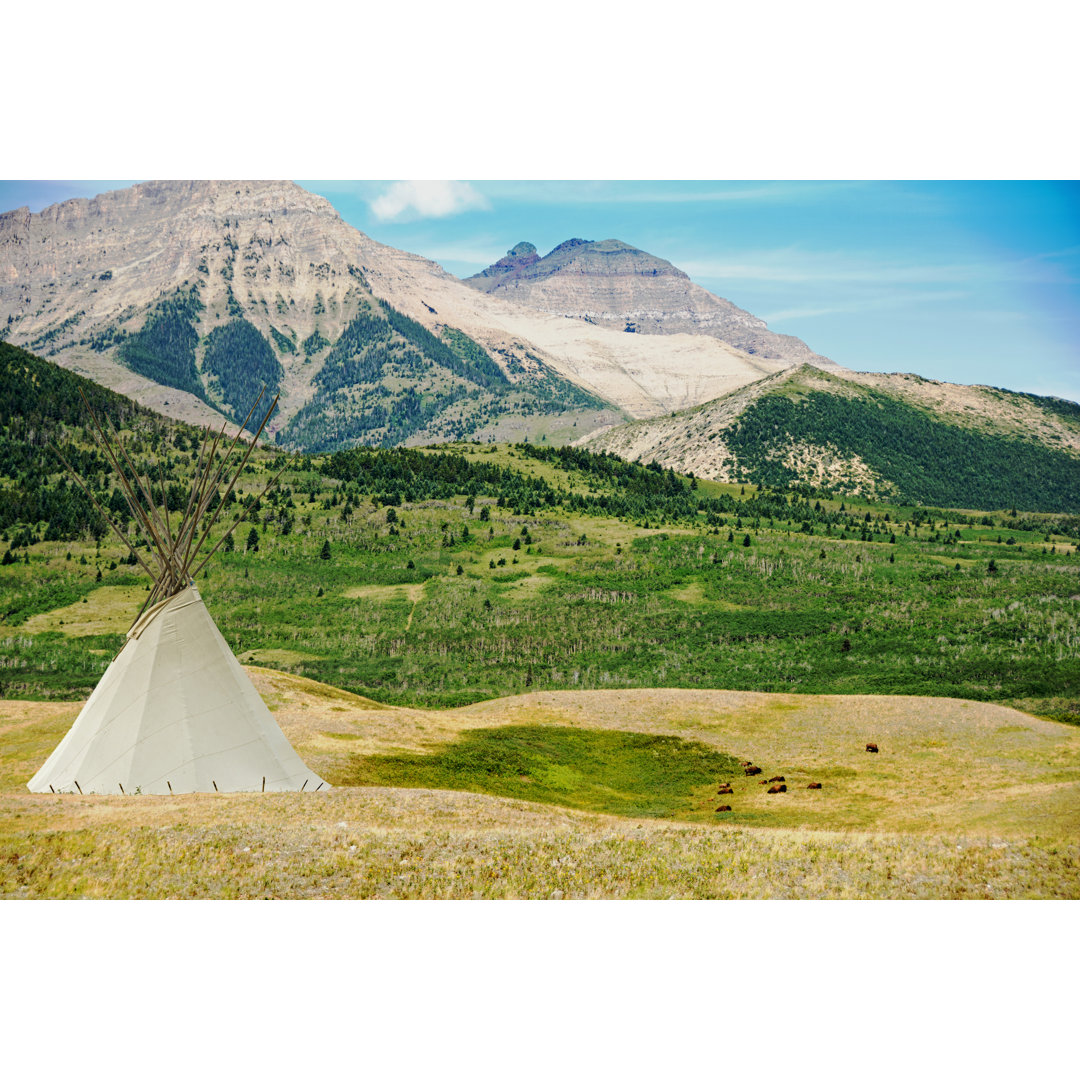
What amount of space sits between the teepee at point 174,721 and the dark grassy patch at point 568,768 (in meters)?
5.38

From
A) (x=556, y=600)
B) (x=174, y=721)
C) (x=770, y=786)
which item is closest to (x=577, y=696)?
(x=770, y=786)

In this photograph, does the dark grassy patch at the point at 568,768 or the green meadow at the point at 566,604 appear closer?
the dark grassy patch at the point at 568,768

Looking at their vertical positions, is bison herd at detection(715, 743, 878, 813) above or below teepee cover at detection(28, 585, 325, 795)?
below

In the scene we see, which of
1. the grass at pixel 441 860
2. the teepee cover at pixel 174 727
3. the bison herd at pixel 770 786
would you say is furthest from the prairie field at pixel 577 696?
the teepee cover at pixel 174 727

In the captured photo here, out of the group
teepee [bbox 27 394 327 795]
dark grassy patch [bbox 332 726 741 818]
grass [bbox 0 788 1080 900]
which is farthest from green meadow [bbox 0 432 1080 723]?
teepee [bbox 27 394 327 795]

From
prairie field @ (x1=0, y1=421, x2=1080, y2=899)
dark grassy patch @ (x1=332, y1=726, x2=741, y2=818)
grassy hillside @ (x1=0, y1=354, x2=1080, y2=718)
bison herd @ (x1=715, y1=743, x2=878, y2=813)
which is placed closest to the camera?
prairie field @ (x1=0, y1=421, x2=1080, y2=899)

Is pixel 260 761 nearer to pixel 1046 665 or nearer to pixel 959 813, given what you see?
pixel 959 813

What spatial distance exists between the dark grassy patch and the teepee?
538 centimetres

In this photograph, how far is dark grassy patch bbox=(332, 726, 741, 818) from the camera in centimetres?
3688

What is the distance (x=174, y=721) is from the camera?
28.3 m

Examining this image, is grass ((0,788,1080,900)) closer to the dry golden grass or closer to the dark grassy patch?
the dry golden grass

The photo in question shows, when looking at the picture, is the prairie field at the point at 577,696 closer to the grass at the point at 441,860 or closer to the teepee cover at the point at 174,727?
the grass at the point at 441,860

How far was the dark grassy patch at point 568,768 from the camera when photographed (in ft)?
121

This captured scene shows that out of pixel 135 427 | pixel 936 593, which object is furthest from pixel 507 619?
pixel 135 427
